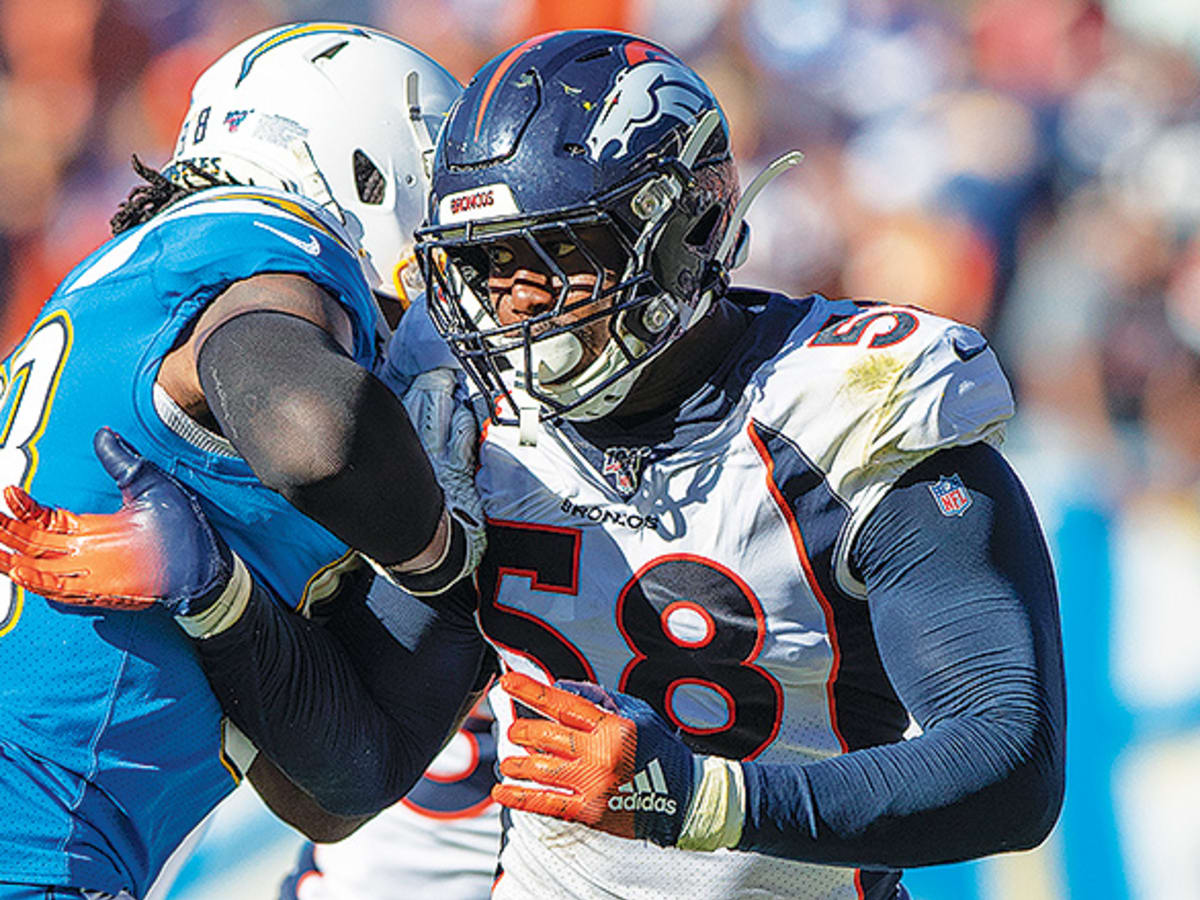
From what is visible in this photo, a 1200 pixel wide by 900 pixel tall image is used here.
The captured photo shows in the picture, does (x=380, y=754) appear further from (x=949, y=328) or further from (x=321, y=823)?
(x=949, y=328)

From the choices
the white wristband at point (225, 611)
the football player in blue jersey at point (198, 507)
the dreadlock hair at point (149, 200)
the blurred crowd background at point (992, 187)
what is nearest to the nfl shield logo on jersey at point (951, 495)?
the football player in blue jersey at point (198, 507)

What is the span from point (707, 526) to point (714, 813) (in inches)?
18.2

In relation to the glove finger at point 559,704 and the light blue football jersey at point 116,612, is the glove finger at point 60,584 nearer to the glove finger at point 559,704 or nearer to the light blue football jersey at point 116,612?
the light blue football jersey at point 116,612

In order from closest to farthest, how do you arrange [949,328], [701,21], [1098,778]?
[949,328] → [1098,778] → [701,21]

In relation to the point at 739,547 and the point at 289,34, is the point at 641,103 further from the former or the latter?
the point at 289,34

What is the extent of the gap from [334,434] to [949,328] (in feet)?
2.49

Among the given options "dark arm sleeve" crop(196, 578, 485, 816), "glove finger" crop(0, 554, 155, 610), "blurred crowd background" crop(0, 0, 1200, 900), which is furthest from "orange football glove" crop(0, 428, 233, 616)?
"blurred crowd background" crop(0, 0, 1200, 900)

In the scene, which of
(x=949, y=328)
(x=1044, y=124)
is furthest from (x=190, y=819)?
(x=1044, y=124)

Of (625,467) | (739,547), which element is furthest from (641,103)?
(739,547)

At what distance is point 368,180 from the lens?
252 centimetres

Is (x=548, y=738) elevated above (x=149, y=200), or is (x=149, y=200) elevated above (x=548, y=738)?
(x=149, y=200)

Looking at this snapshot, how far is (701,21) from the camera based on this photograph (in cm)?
607

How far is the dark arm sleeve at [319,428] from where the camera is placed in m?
1.63

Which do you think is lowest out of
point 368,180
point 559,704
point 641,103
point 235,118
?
point 559,704
